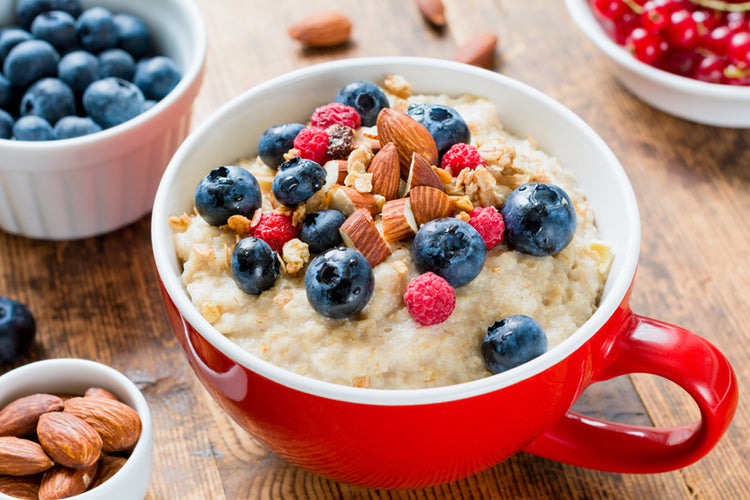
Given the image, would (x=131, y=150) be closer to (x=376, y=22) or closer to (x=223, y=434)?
(x=223, y=434)

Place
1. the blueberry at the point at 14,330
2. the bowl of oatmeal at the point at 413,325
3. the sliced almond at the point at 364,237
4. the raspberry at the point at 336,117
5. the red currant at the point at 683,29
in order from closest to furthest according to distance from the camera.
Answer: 1. the bowl of oatmeal at the point at 413,325
2. the sliced almond at the point at 364,237
3. the raspberry at the point at 336,117
4. the blueberry at the point at 14,330
5. the red currant at the point at 683,29

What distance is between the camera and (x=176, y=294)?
1.35 metres

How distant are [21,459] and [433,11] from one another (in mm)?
1775

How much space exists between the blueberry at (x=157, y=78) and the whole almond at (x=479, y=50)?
0.82 metres

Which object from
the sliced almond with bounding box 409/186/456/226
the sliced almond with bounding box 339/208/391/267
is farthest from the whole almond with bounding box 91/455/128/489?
the sliced almond with bounding box 409/186/456/226

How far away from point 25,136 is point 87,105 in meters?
0.17

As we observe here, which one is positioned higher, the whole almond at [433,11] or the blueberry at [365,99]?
the blueberry at [365,99]

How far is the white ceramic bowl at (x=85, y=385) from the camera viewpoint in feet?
4.93

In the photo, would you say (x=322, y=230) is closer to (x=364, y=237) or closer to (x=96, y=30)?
(x=364, y=237)

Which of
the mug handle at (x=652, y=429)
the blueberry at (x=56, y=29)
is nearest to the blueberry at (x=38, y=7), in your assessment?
the blueberry at (x=56, y=29)

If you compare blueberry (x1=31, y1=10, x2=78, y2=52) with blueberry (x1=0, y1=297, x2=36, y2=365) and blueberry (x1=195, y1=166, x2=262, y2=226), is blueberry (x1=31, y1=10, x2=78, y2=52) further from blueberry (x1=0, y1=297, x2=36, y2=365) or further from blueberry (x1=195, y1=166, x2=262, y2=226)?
blueberry (x1=195, y1=166, x2=262, y2=226)

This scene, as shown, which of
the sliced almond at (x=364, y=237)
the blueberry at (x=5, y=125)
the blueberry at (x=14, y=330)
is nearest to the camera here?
the sliced almond at (x=364, y=237)

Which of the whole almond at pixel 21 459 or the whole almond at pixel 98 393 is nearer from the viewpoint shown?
the whole almond at pixel 21 459

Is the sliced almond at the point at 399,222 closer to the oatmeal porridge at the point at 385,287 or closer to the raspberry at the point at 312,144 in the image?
the oatmeal porridge at the point at 385,287
